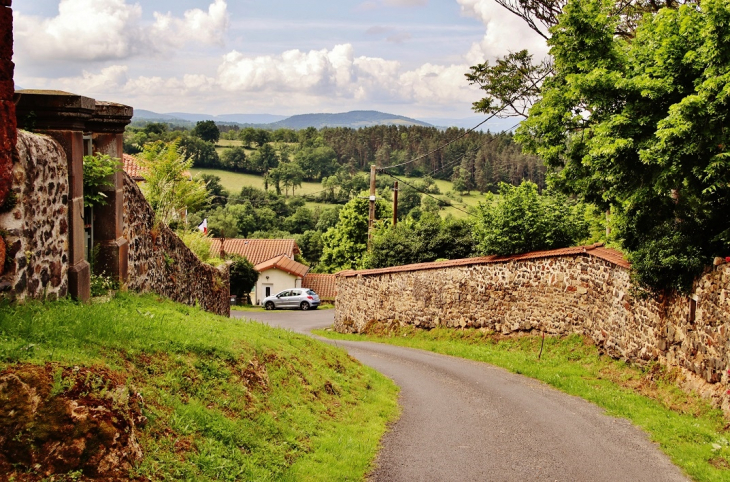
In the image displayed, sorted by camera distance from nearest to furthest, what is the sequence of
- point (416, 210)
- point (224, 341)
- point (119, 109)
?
point (224, 341) → point (119, 109) → point (416, 210)

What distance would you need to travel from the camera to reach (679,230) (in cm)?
1162

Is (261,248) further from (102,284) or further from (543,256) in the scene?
(102,284)

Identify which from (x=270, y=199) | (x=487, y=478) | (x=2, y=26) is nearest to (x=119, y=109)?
(x=2, y=26)

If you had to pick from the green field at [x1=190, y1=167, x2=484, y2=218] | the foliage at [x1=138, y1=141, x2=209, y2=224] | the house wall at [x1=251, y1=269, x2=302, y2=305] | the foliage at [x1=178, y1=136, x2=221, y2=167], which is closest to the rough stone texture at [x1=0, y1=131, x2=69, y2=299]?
the foliage at [x1=138, y1=141, x2=209, y2=224]

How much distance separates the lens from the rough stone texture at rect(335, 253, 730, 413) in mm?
10398

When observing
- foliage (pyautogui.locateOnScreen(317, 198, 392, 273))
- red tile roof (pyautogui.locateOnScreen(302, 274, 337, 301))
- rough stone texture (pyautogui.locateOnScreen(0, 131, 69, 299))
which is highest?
rough stone texture (pyautogui.locateOnScreen(0, 131, 69, 299))

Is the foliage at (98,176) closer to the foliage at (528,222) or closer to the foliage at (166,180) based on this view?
the foliage at (166,180)

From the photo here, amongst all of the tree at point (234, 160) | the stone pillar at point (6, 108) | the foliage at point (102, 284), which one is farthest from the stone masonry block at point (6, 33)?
the tree at point (234, 160)

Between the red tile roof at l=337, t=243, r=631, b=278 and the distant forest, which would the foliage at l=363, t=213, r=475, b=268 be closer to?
the red tile roof at l=337, t=243, r=631, b=278

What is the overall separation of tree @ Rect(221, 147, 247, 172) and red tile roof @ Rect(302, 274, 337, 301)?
2193 inches

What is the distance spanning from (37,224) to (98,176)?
2308mm

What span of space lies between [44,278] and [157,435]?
2.75 meters

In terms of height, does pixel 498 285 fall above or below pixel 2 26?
below

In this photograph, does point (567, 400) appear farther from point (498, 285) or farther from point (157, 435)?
point (157, 435)
